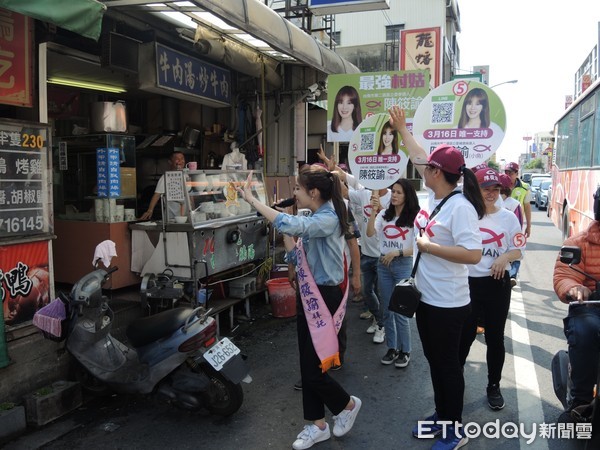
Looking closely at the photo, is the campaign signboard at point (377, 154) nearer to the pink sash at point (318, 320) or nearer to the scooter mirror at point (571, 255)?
the pink sash at point (318, 320)

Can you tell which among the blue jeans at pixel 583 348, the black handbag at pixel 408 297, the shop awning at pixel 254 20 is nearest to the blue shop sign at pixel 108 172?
the shop awning at pixel 254 20

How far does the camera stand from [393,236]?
4492mm

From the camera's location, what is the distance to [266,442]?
10.8 ft

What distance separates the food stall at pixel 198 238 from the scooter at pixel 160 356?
94cm

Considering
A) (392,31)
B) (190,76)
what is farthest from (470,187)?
(392,31)

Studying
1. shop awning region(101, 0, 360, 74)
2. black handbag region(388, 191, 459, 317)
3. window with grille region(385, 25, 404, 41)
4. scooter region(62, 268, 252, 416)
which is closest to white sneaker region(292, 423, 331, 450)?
scooter region(62, 268, 252, 416)

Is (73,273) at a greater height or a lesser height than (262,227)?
lesser

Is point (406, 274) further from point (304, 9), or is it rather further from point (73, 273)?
point (304, 9)

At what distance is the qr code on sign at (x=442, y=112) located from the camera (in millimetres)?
4512

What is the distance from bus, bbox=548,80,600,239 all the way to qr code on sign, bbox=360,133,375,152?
4.08 metres

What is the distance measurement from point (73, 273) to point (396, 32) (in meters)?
27.0

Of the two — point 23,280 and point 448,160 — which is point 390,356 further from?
point 23,280

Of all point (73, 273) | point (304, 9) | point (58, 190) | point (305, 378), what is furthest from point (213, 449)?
point (304, 9)

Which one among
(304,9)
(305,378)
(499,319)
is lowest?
(305,378)
